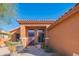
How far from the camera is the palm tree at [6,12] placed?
5436 millimetres

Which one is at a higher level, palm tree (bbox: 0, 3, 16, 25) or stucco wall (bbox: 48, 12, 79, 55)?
palm tree (bbox: 0, 3, 16, 25)

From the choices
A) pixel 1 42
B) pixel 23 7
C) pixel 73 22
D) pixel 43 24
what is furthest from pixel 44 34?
pixel 73 22

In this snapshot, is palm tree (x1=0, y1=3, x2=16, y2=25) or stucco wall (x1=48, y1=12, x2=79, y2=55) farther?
palm tree (x1=0, y1=3, x2=16, y2=25)

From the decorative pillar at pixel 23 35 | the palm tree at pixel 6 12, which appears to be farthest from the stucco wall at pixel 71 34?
the decorative pillar at pixel 23 35

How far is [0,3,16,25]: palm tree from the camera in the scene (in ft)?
17.8

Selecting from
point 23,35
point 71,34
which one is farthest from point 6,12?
point 23,35

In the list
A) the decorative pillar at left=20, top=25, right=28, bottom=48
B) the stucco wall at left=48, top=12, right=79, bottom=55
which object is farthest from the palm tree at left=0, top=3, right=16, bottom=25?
the decorative pillar at left=20, top=25, right=28, bottom=48

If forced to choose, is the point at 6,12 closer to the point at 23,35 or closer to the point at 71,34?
the point at 71,34

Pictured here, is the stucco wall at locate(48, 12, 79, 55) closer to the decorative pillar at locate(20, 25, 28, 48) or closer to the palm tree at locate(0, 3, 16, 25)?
the palm tree at locate(0, 3, 16, 25)

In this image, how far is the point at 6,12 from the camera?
5.70m

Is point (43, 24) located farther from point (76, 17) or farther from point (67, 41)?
point (76, 17)

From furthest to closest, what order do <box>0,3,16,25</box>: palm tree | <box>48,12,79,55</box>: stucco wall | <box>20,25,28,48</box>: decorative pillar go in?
<box>20,25,28,48</box>: decorative pillar
<box>0,3,16,25</box>: palm tree
<box>48,12,79,55</box>: stucco wall

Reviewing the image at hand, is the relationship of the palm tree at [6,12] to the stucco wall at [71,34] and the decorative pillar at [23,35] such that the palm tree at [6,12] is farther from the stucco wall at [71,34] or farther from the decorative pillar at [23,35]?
the decorative pillar at [23,35]

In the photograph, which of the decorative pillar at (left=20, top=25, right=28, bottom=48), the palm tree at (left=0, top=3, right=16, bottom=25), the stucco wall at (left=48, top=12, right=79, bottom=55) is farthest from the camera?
the decorative pillar at (left=20, top=25, right=28, bottom=48)
